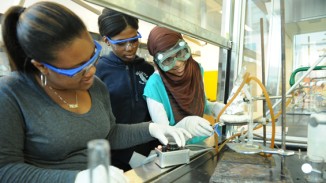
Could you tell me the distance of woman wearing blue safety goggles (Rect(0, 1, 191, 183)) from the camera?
23.5 inches

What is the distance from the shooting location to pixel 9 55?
0.70 m

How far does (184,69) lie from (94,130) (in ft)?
2.19

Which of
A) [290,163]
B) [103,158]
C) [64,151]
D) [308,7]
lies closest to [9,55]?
[64,151]

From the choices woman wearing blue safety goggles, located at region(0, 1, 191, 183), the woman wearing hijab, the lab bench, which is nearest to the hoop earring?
woman wearing blue safety goggles, located at region(0, 1, 191, 183)

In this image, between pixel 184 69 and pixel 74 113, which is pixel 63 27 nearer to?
pixel 74 113

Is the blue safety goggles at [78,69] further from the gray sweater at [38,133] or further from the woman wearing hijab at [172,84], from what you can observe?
the woman wearing hijab at [172,84]

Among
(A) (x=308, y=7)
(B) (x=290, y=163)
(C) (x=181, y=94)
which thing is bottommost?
(B) (x=290, y=163)

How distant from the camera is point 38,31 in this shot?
63 cm

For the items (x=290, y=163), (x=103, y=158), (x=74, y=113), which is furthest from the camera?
(x=290, y=163)

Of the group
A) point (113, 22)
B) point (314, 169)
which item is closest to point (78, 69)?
point (113, 22)

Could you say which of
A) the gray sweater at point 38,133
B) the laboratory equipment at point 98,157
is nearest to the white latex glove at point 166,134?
the gray sweater at point 38,133

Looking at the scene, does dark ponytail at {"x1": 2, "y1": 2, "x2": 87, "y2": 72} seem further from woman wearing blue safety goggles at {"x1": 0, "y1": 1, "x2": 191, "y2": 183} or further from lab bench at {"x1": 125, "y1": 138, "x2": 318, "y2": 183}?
lab bench at {"x1": 125, "y1": 138, "x2": 318, "y2": 183}

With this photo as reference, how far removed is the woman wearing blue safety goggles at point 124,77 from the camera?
3.80ft

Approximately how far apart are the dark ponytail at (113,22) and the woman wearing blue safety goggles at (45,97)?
43cm
